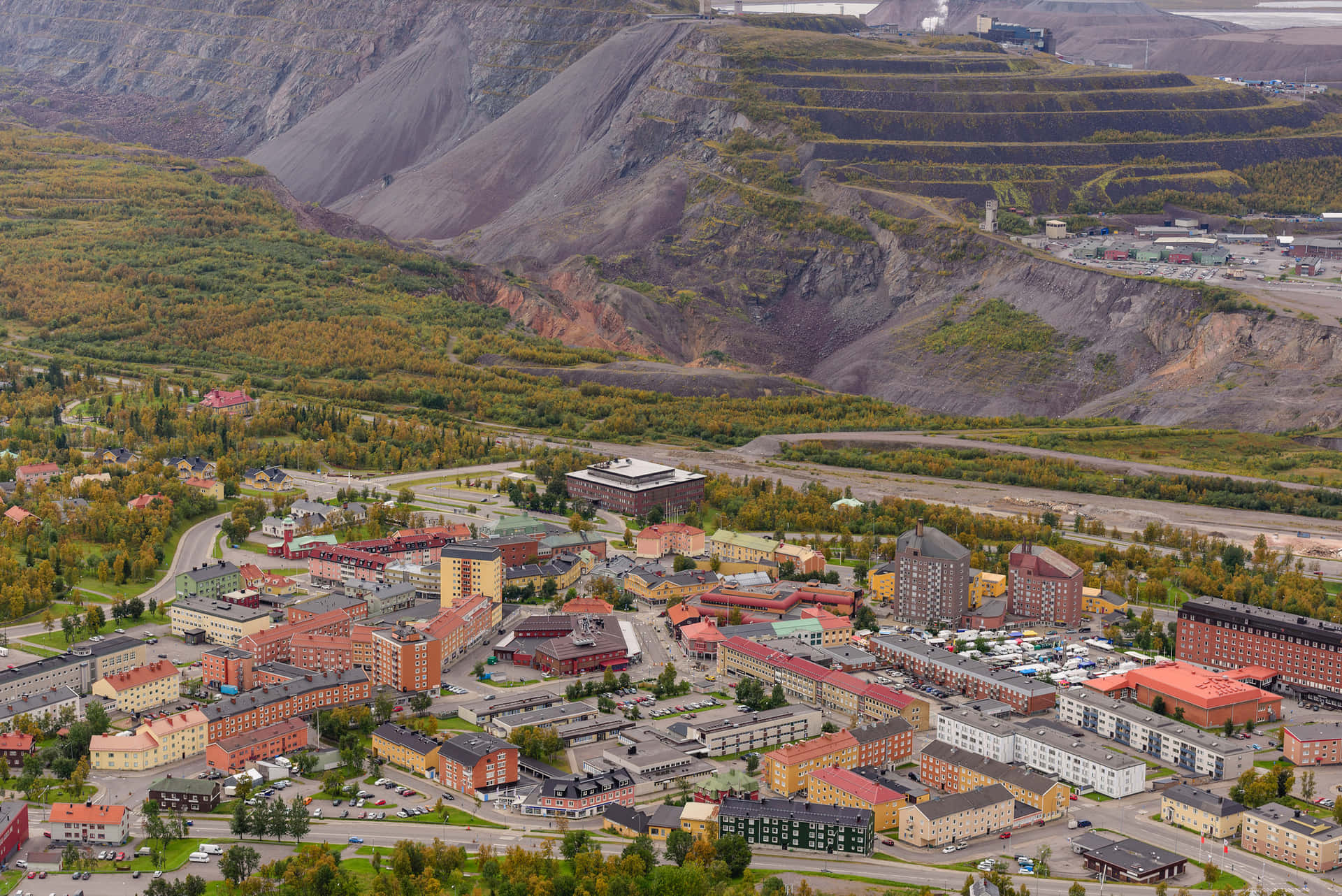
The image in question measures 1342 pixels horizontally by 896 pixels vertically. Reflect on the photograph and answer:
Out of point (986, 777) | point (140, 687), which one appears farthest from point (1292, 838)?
point (140, 687)

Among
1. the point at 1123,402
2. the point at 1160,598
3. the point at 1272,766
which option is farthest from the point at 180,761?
the point at 1123,402

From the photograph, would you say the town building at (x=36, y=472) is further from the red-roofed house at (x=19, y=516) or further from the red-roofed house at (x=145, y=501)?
the red-roofed house at (x=19, y=516)

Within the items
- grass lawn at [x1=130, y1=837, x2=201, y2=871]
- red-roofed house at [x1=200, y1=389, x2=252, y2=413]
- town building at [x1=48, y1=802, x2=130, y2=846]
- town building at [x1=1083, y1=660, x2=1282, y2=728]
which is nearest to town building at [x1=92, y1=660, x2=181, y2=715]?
town building at [x1=48, y1=802, x2=130, y2=846]

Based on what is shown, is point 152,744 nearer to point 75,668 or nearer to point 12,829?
point 12,829

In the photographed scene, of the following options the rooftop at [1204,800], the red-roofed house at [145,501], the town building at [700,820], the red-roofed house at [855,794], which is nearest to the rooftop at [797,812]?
the town building at [700,820]

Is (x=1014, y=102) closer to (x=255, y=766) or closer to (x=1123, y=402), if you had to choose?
(x=1123, y=402)

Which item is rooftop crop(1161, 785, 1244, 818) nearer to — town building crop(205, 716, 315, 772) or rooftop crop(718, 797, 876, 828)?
rooftop crop(718, 797, 876, 828)
